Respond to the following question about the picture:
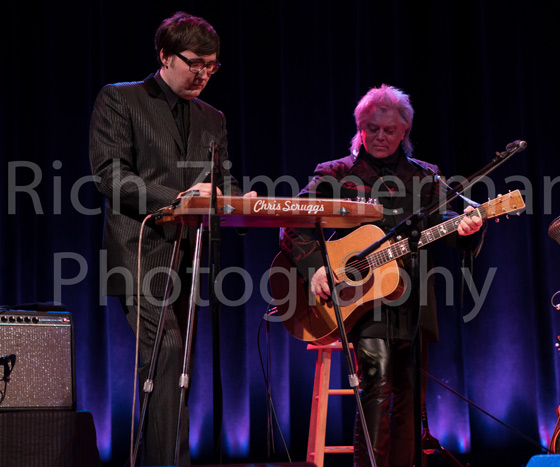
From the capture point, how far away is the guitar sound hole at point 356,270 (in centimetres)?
330

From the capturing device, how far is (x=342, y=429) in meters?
4.82

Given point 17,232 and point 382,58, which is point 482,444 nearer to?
point 382,58

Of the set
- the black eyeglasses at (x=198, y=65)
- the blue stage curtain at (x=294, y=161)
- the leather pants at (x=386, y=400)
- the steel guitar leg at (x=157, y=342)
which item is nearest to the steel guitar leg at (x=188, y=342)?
the steel guitar leg at (x=157, y=342)

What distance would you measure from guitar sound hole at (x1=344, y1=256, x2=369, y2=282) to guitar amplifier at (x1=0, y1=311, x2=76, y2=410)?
1378 millimetres

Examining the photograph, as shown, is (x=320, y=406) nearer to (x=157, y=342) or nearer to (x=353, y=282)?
(x=353, y=282)

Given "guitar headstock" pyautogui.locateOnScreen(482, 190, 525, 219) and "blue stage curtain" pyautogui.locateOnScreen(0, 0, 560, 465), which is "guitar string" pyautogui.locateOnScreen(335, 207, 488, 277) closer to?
"guitar headstock" pyautogui.locateOnScreen(482, 190, 525, 219)

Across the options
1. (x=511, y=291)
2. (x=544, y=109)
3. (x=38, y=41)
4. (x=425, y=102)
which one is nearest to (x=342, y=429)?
(x=511, y=291)

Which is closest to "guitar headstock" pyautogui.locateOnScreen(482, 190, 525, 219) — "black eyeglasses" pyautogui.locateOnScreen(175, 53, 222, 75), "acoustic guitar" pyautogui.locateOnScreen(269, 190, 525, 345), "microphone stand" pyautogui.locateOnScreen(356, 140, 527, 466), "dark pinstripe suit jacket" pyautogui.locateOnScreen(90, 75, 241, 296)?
"acoustic guitar" pyautogui.locateOnScreen(269, 190, 525, 345)

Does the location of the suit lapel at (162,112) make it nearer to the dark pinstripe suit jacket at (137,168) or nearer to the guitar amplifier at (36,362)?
the dark pinstripe suit jacket at (137,168)

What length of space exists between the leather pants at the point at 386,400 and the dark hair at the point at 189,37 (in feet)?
5.10

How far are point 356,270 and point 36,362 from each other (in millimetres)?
1547

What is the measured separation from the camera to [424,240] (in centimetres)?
324

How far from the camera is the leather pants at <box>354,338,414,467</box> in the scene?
10.1ft

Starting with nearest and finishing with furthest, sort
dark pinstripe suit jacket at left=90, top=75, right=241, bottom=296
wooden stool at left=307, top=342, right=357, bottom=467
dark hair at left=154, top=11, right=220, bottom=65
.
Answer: dark pinstripe suit jacket at left=90, top=75, right=241, bottom=296 → dark hair at left=154, top=11, right=220, bottom=65 → wooden stool at left=307, top=342, right=357, bottom=467
